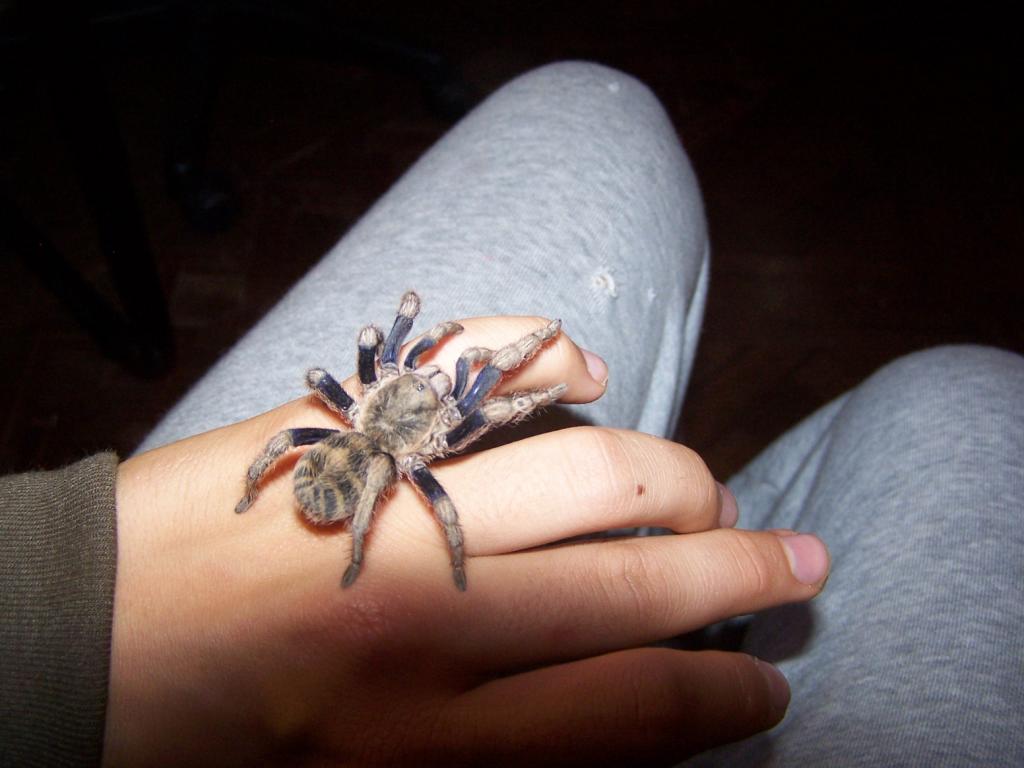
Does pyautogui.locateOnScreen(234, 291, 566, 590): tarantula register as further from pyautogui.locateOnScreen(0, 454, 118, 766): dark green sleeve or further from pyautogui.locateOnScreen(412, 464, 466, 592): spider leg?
pyautogui.locateOnScreen(0, 454, 118, 766): dark green sleeve

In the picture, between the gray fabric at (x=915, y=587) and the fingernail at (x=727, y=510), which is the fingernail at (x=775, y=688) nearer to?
the gray fabric at (x=915, y=587)

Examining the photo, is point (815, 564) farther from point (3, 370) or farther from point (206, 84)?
point (206, 84)

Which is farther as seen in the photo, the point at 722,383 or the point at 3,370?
the point at 722,383

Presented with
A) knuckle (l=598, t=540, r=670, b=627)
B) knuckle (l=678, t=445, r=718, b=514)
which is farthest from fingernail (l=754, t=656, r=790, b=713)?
knuckle (l=678, t=445, r=718, b=514)

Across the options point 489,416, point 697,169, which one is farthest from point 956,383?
point 697,169

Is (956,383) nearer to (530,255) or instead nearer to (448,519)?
(530,255)

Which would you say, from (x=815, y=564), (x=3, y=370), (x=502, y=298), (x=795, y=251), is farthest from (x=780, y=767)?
(x=3, y=370)

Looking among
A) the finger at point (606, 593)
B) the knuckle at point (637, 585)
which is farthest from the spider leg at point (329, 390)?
the knuckle at point (637, 585)

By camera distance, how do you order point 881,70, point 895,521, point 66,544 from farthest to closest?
1. point 881,70
2. point 895,521
3. point 66,544
